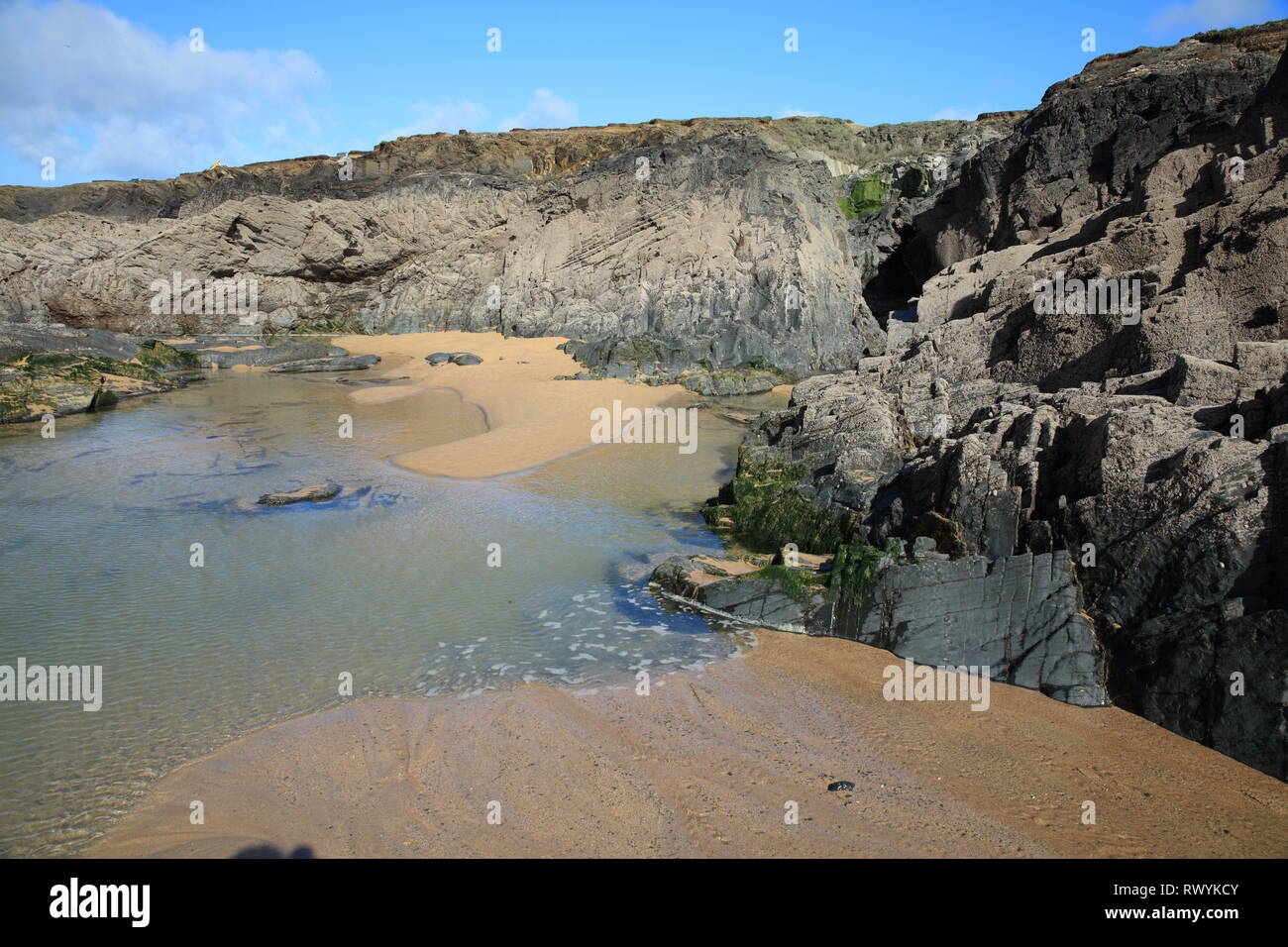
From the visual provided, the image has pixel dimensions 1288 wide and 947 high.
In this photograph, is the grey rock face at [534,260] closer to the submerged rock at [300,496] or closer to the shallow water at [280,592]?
the shallow water at [280,592]

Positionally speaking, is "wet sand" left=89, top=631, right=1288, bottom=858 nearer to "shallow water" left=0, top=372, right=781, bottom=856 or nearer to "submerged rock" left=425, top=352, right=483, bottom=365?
"shallow water" left=0, top=372, right=781, bottom=856

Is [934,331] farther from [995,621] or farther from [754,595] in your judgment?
[995,621]

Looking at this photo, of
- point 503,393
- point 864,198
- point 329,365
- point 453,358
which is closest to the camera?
point 503,393

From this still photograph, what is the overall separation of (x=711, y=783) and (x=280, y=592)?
5017 millimetres

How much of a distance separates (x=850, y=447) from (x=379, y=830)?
280 inches

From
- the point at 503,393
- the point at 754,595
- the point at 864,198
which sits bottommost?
the point at 754,595

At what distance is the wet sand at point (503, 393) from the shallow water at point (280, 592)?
93 cm

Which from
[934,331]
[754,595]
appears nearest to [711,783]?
[754,595]

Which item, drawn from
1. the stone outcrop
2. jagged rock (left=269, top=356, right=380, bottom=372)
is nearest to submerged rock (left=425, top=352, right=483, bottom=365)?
jagged rock (left=269, top=356, right=380, bottom=372)

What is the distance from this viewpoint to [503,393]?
19406 millimetres

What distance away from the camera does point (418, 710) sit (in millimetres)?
5645
